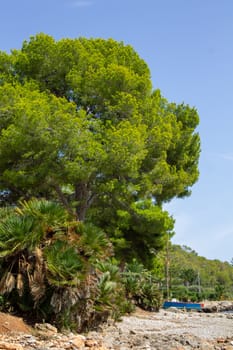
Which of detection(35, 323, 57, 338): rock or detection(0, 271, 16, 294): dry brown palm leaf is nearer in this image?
detection(35, 323, 57, 338): rock

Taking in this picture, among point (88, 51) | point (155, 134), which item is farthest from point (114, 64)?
point (155, 134)

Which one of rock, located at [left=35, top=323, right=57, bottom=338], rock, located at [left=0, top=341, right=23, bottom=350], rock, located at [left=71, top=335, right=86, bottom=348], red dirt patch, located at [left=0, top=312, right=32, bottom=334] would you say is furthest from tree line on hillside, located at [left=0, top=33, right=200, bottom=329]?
rock, located at [left=0, top=341, right=23, bottom=350]

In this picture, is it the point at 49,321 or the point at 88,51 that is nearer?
the point at 49,321

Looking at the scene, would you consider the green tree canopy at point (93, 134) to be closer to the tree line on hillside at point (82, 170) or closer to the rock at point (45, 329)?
the tree line on hillside at point (82, 170)

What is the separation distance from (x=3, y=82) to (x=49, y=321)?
1105 centimetres

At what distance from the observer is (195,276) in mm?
59594

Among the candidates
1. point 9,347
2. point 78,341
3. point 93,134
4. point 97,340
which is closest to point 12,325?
point 78,341

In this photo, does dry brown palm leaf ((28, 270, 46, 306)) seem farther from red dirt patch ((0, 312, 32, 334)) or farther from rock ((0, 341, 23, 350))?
rock ((0, 341, 23, 350))

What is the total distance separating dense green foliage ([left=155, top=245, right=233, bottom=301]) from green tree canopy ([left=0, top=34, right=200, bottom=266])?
22.2 feet

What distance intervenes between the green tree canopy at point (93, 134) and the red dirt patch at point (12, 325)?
6.51 meters

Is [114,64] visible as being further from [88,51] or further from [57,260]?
[57,260]

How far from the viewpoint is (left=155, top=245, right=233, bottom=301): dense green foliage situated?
4134 cm

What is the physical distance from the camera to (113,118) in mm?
18594

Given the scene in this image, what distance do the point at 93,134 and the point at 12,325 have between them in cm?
899
